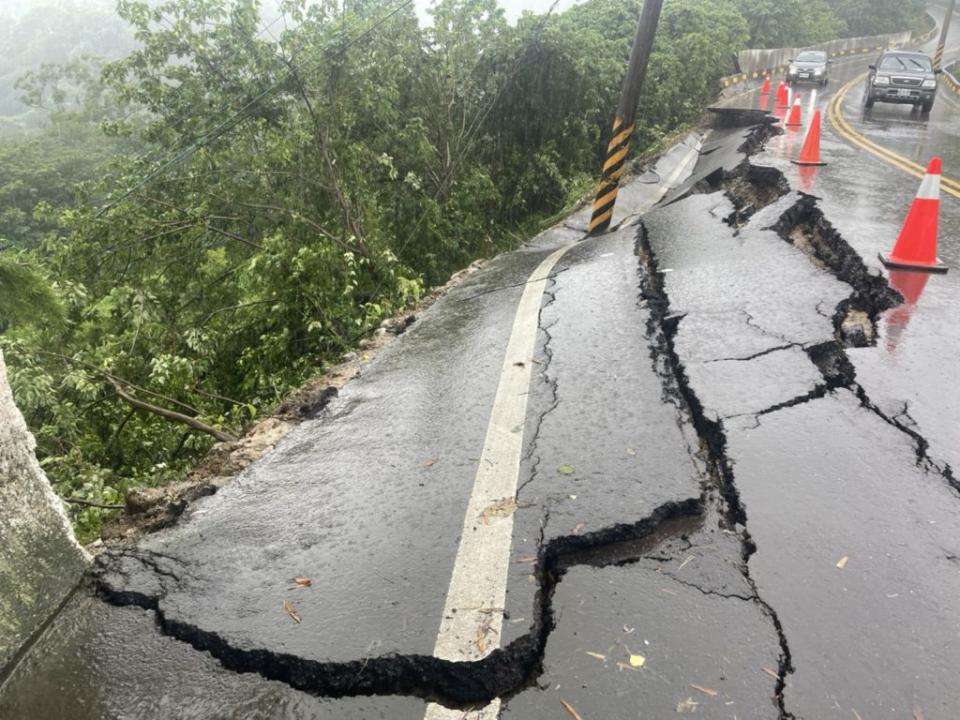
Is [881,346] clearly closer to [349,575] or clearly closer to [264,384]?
[349,575]

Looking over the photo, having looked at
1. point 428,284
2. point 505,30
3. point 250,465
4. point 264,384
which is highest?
point 505,30

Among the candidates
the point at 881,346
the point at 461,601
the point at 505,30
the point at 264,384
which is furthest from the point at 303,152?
the point at 461,601

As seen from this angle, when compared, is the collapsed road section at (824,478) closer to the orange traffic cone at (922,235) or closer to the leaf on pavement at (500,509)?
the orange traffic cone at (922,235)

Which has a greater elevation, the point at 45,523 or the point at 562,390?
the point at 45,523

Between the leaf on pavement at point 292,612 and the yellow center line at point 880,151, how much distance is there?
30.6ft

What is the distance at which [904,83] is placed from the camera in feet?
56.2

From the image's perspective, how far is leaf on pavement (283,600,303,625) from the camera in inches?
88.2

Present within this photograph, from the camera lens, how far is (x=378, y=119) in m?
10.8

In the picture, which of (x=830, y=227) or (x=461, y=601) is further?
(x=830, y=227)

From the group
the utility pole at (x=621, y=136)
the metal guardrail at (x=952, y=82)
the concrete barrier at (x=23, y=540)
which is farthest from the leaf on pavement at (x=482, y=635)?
the metal guardrail at (x=952, y=82)

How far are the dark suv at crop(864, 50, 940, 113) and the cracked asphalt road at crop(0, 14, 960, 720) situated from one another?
15.9 meters

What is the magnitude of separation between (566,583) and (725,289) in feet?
12.2

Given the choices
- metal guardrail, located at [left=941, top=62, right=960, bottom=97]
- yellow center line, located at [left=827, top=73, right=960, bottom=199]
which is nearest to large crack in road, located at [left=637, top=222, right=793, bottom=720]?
yellow center line, located at [left=827, top=73, right=960, bottom=199]

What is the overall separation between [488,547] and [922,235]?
5.13 m
